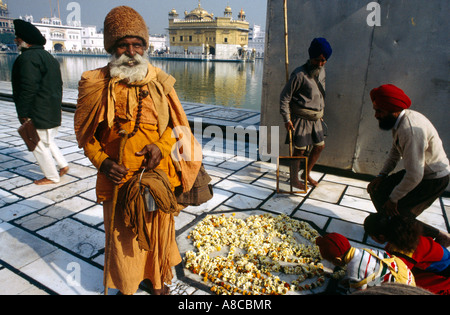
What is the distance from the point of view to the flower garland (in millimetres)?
2129

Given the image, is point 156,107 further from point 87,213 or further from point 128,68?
point 87,213

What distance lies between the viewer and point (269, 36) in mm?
4277

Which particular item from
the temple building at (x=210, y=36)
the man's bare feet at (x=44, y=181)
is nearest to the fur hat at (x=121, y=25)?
the man's bare feet at (x=44, y=181)

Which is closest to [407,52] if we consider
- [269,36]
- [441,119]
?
[441,119]

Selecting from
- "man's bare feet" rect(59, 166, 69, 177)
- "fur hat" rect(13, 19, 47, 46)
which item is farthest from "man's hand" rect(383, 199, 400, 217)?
"fur hat" rect(13, 19, 47, 46)

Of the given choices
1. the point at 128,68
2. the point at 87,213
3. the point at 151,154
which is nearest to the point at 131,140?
the point at 151,154

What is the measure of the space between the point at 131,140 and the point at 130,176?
219 millimetres

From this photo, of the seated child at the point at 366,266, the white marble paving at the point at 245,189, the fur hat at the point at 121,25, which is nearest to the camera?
the fur hat at the point at 121,25

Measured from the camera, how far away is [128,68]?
5.54 feet

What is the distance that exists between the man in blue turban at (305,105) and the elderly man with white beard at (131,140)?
72.5 inches

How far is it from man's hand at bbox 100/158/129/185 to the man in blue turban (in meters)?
2.21

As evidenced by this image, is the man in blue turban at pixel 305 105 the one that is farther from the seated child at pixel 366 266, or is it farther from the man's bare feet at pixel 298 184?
the seated child at pixel 366 266

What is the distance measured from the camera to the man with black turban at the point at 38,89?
11.0 ft

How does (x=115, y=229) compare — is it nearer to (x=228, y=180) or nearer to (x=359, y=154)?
(x=228, y=180)
